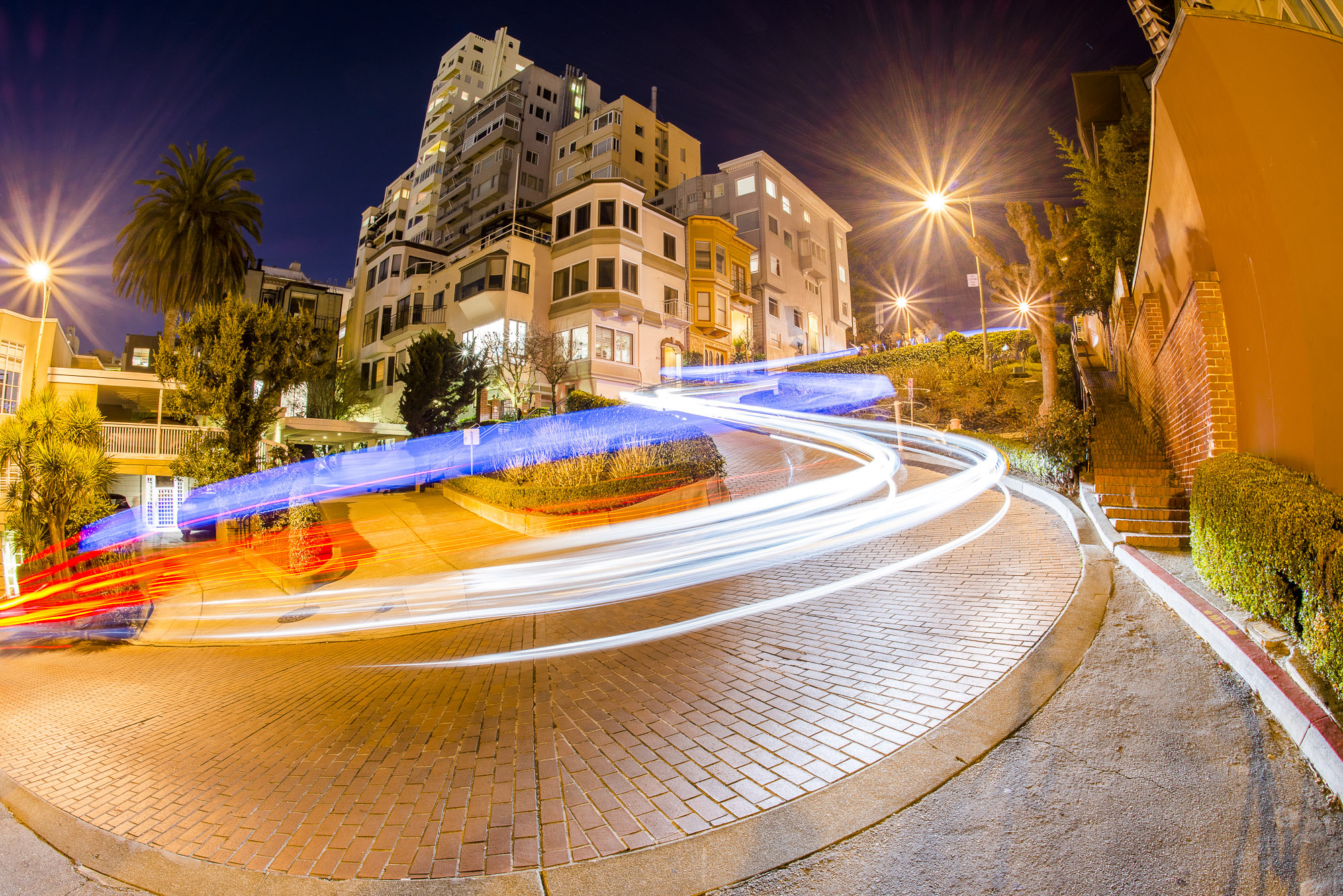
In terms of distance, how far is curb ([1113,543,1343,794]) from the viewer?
2.93m

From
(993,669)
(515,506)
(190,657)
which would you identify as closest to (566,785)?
(993,669)

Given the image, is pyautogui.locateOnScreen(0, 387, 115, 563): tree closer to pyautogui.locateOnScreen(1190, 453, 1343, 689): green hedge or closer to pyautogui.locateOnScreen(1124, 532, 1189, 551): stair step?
pyautogui.locateOnScreen(1190, 453, 1343, 689): green hedge

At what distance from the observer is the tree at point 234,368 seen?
13328 mm

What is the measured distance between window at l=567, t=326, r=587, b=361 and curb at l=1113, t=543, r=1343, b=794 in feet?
93.5

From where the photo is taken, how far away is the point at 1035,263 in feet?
67.4

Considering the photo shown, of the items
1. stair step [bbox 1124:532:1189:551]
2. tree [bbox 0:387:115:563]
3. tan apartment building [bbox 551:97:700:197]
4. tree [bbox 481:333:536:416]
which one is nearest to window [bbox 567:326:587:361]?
tree [bbox 481:333:536:416]

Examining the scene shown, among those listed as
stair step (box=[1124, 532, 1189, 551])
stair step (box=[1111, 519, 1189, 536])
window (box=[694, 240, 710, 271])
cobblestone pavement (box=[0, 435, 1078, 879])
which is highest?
window (box=[694, 240, 710, 271])

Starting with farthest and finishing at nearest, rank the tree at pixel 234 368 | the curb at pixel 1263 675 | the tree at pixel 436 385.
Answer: the tree at pixel 436 385, the tree at pixel 234 368, the curb at pixel 1263 675

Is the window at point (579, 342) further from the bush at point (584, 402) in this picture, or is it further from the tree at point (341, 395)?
the tree at point (341, 395)

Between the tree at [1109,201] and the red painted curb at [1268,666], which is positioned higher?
the tree at [1109,201]

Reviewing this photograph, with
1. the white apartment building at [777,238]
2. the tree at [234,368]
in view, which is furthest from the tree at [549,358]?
the white apartment building at [777,238]

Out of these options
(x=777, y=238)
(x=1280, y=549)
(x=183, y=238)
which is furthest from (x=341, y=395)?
(x=1280, y=549)

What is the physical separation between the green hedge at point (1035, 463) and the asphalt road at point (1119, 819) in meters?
7.75

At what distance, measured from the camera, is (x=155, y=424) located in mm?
20109
